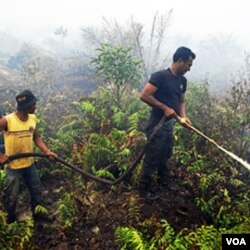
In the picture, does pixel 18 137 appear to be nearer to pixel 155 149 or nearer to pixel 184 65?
pixel 155 149

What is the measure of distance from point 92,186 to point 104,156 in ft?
2.78

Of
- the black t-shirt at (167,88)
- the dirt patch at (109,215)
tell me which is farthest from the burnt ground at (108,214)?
the black t-shirt at (167,88)

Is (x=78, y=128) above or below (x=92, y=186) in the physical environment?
above

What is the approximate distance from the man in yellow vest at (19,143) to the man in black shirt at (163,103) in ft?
4.97

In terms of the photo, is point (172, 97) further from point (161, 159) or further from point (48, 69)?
point (48, 69)

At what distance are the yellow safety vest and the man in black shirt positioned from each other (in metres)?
1.67

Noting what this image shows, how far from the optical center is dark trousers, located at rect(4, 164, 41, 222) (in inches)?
215

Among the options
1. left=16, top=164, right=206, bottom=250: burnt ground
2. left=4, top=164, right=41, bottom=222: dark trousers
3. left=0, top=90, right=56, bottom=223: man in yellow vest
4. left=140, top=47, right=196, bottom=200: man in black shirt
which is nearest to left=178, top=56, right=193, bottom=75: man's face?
left=140, top=47, right=196, bottom=200: man in black shirt

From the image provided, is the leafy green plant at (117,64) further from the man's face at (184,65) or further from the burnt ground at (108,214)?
the man's face at (184,65)

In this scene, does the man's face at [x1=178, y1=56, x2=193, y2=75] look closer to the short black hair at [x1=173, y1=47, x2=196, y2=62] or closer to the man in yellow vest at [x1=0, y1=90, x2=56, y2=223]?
the short black hair at [x1=173, y1=47, x2=196, y2=62]

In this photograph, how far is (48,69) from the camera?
20.1 m

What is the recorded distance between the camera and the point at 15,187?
5469 mm

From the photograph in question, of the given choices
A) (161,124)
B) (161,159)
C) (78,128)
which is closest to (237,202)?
(161,159)

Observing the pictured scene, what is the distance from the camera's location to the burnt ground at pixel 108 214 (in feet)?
17.5
